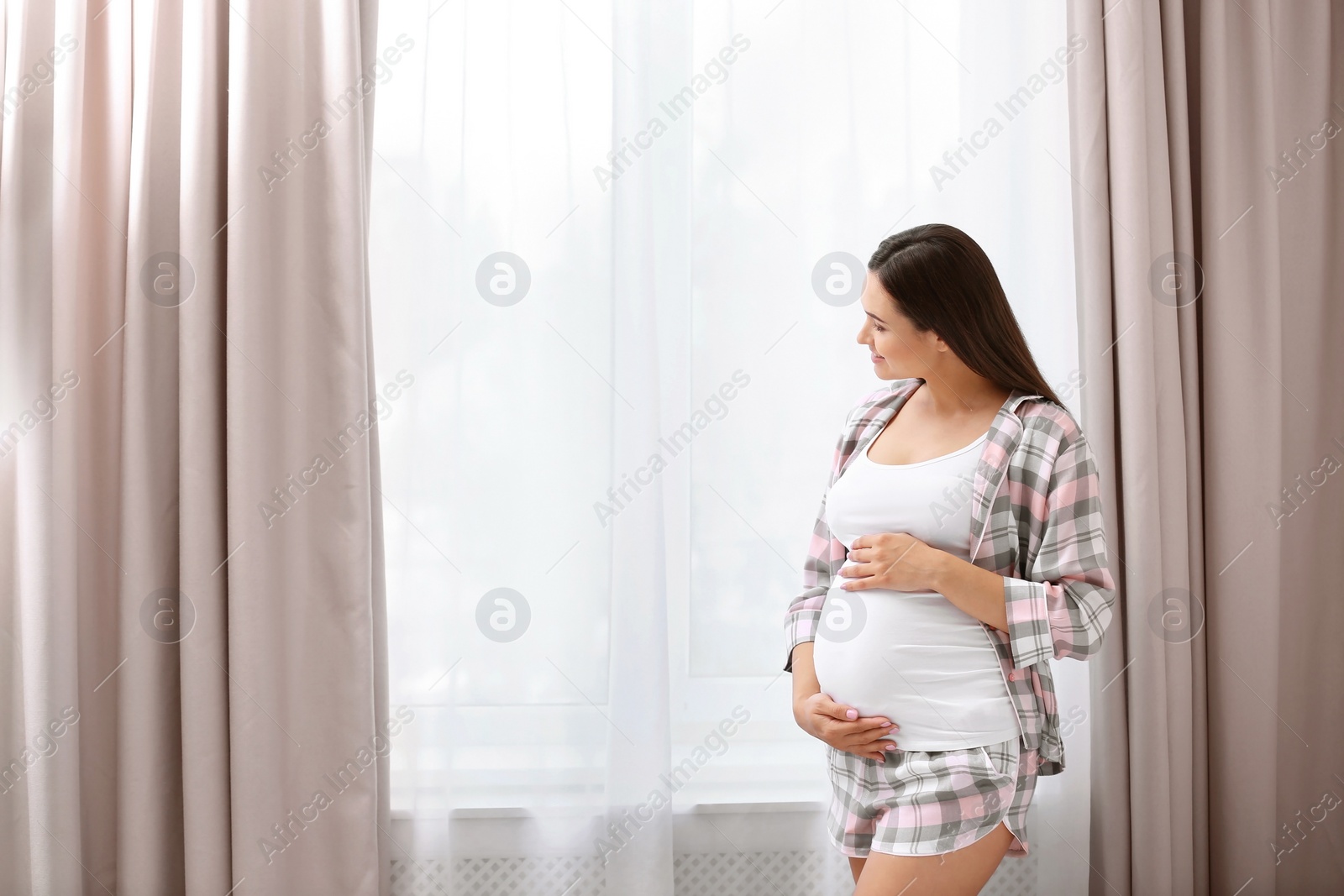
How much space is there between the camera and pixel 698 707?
180cm

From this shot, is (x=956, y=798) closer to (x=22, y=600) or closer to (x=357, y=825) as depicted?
(x=357, y=825)

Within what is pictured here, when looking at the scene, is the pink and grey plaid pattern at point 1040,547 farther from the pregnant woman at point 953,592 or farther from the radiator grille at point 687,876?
the radiator grille at point 687,876

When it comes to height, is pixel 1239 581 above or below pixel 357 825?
above

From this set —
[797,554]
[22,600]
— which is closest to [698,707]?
[797,554]

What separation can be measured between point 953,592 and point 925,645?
0.30ft

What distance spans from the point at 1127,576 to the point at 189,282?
6.02ft

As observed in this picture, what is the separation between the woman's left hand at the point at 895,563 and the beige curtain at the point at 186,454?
933 millimetres

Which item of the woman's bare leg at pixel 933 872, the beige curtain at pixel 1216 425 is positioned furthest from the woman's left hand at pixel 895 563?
the beige curtain at pixel 1216 425

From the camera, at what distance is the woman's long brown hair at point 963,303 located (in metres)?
1.22

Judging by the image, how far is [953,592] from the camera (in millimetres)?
1168

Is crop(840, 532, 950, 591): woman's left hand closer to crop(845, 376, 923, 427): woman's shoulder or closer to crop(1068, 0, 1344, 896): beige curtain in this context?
crop(845, 376, 923, 427): woman's shoulder

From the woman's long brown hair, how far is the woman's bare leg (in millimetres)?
617

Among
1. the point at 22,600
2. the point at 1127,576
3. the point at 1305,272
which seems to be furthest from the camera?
the point at 1305,272

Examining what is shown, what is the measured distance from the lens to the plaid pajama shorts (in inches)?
44.9
